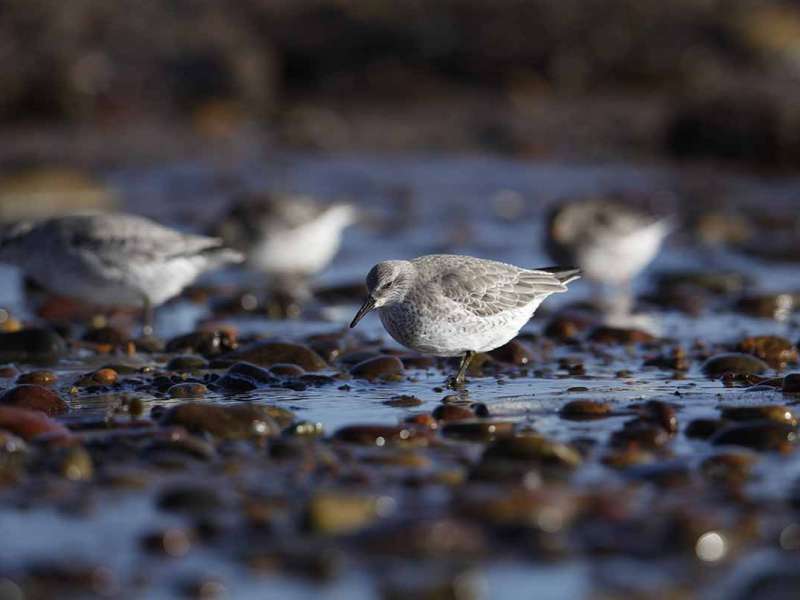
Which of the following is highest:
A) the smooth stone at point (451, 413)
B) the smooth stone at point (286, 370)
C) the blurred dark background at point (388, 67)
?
the blurred dark background at point (388, 67)

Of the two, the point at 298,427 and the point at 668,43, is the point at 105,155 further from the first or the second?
the point at 298,427

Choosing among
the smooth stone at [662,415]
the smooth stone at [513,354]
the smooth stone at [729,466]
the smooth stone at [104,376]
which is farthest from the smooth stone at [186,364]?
the smooth stone at [729,466]

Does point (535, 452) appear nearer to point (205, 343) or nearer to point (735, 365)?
point (735, 365)

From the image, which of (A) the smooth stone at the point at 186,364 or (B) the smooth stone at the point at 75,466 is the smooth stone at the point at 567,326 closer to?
(A) the smooth stone at the point at 186,364

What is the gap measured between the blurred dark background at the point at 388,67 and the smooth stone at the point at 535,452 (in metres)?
16.7

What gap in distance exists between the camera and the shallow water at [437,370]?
14.8 ft

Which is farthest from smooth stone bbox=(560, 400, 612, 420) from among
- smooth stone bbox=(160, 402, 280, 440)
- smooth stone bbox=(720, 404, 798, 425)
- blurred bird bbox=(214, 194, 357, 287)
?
blurred bird bbox=(214, 194, 357, 287)

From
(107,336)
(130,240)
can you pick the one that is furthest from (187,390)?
(130,240)

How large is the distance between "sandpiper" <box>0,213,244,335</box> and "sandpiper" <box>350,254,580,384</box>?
2938mm

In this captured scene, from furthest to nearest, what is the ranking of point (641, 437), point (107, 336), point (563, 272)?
point (107, 336) < point (563, 272) < point (641, 437)

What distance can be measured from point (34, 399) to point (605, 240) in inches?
272

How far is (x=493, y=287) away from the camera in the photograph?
7.62 meters

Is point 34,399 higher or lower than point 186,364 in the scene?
lower

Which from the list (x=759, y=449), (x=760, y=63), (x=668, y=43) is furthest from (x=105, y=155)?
(x=759, y=449)
